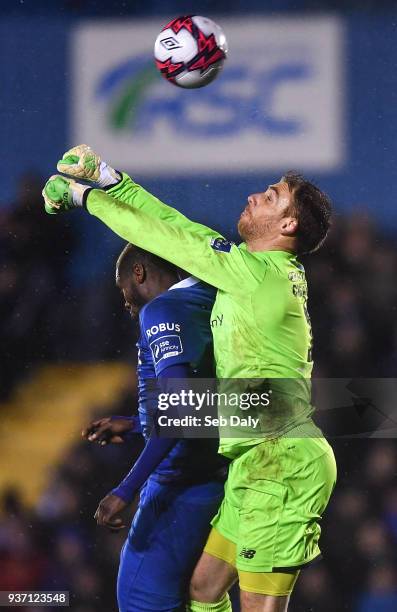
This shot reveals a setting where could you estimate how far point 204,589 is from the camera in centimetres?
272

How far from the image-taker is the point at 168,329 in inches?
108

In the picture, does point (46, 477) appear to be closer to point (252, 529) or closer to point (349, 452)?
point (349, 452)

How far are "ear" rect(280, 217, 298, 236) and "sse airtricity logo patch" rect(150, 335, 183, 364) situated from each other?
0.42m

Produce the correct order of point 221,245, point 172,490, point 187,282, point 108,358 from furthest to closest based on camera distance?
point 108,358, point 187,282, point 172,490, point 221,245

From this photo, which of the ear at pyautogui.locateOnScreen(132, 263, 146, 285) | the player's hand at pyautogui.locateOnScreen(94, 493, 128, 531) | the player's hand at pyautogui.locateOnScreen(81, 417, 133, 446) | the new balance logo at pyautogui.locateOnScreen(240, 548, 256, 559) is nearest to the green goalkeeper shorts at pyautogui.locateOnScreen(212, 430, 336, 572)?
the new balance logo at pyautogui.locateOnScreen(240, 548, 256, 559)

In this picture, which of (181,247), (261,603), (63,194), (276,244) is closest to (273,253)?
(276,244)

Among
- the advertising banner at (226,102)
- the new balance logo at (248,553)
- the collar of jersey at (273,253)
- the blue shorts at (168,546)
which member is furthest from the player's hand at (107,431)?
the advertising banner at (226,102)

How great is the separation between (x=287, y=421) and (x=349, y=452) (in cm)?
126

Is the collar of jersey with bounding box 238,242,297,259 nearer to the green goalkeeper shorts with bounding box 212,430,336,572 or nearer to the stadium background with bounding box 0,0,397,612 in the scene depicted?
the green goalkeeper shorts with bounding box 212,430,336,572

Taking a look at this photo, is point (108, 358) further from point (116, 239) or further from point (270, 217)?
point (270, 217)

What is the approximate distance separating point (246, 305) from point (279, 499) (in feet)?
1.68

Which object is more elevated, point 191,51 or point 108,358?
point 191,51

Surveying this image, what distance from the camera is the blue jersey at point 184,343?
274 cm

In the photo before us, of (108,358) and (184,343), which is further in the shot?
(108,358)
